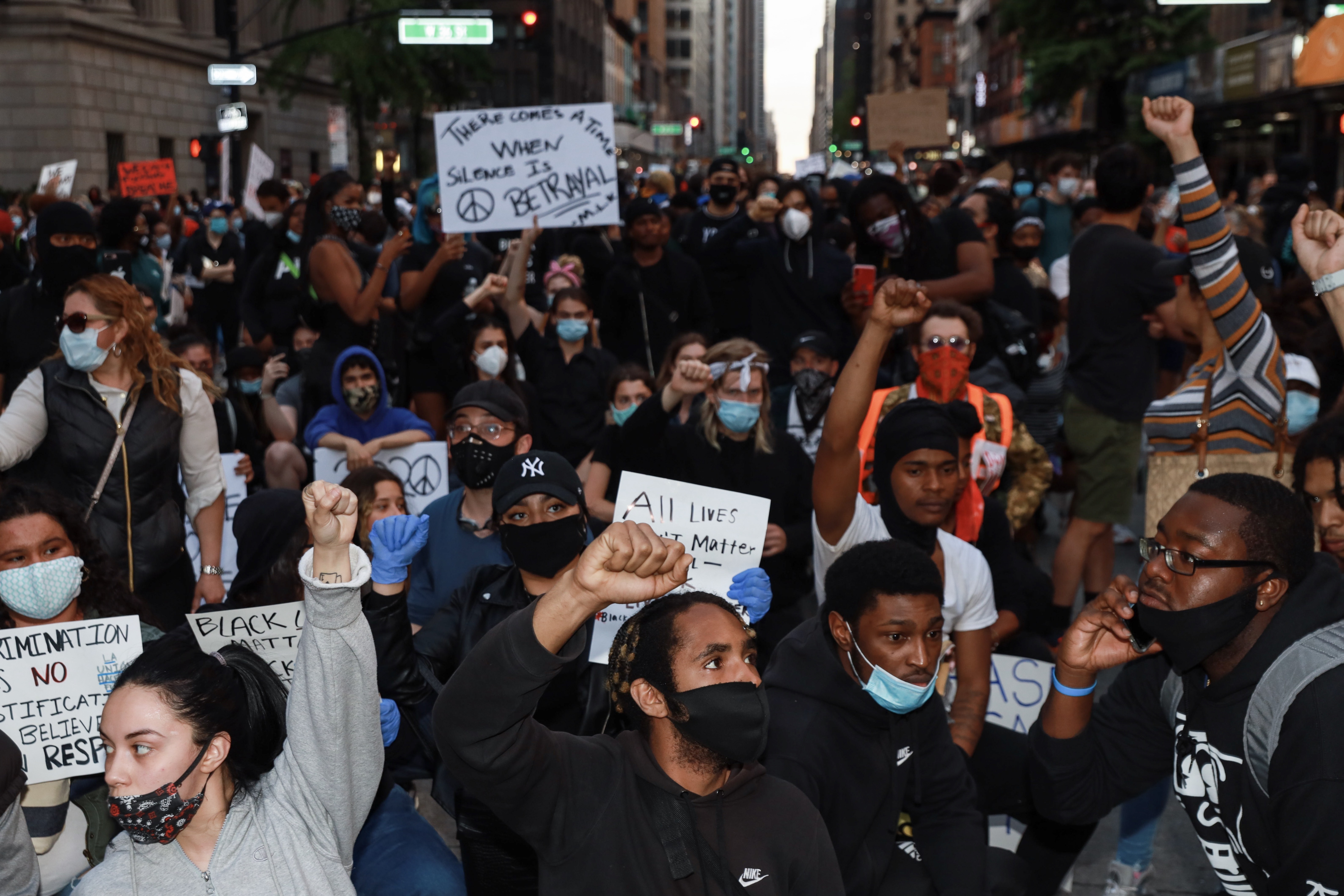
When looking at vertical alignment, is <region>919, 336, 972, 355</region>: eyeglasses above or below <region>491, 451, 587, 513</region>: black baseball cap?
above

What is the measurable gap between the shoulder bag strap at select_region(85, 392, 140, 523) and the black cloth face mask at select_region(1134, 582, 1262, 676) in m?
3.59

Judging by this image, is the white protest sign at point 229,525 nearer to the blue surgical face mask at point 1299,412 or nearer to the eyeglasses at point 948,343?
the eyeglasses at point 948,343

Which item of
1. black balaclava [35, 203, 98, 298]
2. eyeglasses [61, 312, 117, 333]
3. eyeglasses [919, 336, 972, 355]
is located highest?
black balaclava [35, 203, 98, 298]

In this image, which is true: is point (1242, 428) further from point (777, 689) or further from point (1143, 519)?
point (1143, 519)

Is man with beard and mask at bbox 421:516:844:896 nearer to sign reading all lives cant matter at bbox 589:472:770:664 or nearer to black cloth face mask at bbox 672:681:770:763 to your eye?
black cloth face mask at bbox 672:681:770:763

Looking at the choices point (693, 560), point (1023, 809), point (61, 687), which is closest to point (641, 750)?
point (693, 560)

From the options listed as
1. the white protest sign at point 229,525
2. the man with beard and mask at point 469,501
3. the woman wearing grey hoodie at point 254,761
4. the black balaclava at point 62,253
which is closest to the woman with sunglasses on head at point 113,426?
the white protest sign at point 229,525

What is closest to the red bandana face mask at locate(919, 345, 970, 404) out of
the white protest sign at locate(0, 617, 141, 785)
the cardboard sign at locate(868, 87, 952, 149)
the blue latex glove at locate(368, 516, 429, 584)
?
the blue latex glove at locate(368, 516, 429, 584)

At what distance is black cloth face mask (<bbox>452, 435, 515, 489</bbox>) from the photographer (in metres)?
4.70

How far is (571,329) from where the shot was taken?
721 cm

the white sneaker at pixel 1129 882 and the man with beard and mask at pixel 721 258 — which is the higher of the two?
the man with beard and mask at pixel 721 258

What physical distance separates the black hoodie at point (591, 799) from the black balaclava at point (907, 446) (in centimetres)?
158

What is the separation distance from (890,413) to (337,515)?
225 centimetres

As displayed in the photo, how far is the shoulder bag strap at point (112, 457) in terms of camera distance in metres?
4.62
